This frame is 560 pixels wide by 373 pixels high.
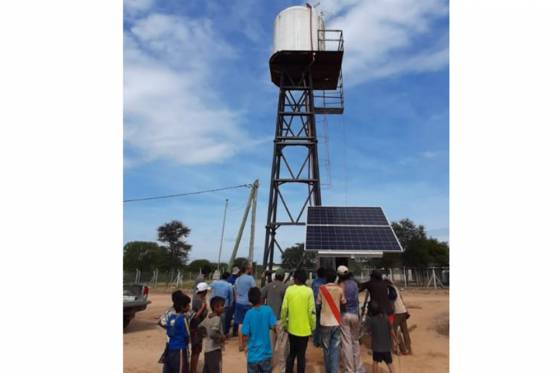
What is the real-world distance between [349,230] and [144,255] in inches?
1878

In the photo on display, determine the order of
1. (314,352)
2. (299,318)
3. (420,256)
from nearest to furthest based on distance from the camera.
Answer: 1. (299,318)
2. (314,352)
3. (420,256)

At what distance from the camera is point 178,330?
17.2 feet

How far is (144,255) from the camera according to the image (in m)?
53.7

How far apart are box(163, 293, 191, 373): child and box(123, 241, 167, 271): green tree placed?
4530 cm

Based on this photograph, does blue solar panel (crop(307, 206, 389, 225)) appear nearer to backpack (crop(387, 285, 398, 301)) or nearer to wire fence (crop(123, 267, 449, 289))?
backpack (crop(387, 285, 398, 301))

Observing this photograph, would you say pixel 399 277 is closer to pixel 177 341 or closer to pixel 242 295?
pixel 242 295

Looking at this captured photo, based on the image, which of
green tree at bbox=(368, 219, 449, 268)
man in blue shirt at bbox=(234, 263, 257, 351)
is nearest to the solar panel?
man in blue shirt at bbox=(234, 263, 257, 351)

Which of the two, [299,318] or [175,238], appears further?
[175,238]

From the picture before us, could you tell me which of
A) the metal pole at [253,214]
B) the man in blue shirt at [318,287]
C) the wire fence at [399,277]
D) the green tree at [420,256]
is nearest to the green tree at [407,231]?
the green tree at [420,256]

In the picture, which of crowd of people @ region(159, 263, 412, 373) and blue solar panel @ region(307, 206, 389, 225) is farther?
blue solar panel @ region(307, 206, 389, 225)

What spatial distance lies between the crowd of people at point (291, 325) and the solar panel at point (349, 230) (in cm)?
205

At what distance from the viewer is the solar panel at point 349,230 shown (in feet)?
32.7

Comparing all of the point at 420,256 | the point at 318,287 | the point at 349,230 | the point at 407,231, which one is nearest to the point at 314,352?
the point at 318,287

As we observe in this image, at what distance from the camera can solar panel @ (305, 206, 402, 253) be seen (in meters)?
9.97
